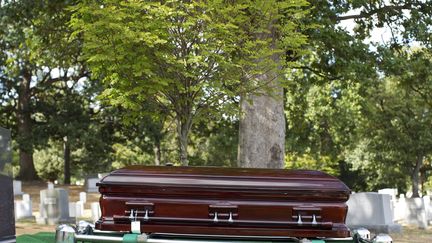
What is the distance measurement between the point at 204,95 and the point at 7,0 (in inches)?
471

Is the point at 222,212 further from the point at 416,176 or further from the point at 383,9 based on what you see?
the point at 416,176

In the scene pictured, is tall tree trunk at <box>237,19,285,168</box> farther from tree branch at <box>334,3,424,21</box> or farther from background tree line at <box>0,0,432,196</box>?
tree branch at <box>334,3,424,21</box>

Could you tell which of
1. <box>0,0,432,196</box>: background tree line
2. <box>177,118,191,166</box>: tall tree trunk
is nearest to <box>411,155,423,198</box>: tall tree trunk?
<box>0,0,432,196</box>: background tree line

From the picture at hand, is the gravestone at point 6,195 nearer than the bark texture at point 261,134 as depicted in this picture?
Yes

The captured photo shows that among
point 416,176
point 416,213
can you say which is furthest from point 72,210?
point 416,176

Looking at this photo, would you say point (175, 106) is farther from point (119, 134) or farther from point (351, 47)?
point (119, 134)

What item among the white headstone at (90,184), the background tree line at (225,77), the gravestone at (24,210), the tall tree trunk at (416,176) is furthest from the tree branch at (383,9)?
the tall tree trunk at (416,176)

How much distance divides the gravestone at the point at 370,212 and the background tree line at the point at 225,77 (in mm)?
2113

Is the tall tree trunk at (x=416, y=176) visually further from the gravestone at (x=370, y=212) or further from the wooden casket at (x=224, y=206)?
the wooden casket at (x=224, y=206)

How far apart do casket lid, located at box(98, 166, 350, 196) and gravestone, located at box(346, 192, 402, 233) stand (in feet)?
32.5

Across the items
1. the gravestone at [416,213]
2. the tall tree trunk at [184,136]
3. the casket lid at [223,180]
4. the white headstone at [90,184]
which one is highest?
the tall tree trunk at [184,136]

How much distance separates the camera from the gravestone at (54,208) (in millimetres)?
15484

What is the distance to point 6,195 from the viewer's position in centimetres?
539

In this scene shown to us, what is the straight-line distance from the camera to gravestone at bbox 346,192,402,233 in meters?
14.6
